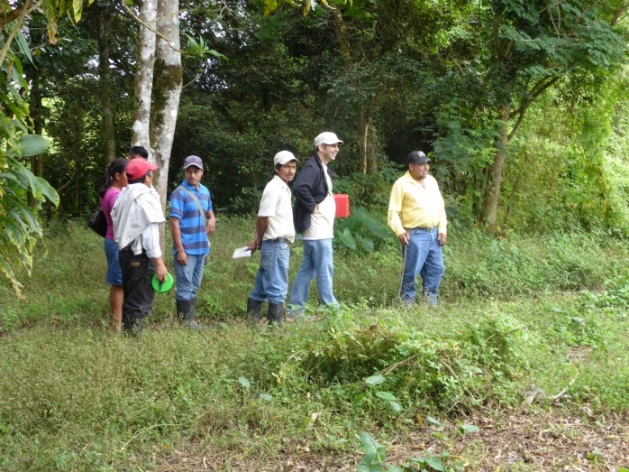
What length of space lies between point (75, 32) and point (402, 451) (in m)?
11.8

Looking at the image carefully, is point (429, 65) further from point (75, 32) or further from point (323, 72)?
point (75, 32)

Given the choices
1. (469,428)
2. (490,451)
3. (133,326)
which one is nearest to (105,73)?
(133,326)

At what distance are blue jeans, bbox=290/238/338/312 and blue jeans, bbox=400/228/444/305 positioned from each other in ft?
3.45

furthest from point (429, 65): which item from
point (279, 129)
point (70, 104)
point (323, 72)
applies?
point (70, 104)

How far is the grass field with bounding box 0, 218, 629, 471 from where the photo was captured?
4770 millimetres

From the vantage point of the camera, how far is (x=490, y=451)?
479 cm

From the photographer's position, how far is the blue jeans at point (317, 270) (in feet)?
26.5

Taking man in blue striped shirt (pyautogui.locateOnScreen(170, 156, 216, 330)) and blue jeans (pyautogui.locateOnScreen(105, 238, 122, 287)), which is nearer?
blue jeans (pyautogui.locateOnScreen(105, 238, 122, 287))

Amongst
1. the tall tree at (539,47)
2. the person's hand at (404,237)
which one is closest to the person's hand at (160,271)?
the person's hand at (404,237)

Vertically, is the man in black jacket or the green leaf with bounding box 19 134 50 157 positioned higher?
the green leaf with bounding box 19 134 50 157

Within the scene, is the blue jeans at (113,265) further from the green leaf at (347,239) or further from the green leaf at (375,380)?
the green leaf at (347,239)

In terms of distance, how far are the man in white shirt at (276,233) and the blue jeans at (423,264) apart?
5.60ft

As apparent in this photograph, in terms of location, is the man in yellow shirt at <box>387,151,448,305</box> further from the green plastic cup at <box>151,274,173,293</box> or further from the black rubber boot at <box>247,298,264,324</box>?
the green plastic cup at <box>151,274,173,293</box>

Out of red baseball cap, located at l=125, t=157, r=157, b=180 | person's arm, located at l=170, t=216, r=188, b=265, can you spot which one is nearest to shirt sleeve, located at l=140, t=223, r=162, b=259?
red baseball cap, located at l=125, t=157, r=157, b=180
